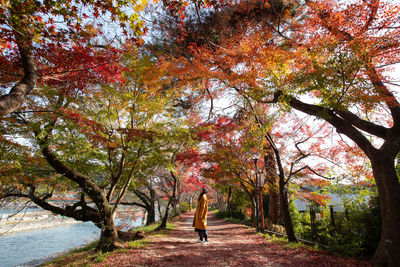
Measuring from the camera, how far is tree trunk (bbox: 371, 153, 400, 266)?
3.68 meters

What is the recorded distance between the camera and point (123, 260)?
4.71 meters

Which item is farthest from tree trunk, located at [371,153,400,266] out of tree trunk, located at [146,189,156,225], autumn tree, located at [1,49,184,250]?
tree trunk, located at [146,189,156,225]

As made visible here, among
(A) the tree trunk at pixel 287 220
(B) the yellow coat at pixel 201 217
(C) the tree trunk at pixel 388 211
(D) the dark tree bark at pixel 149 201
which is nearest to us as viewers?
(C) the tree trunk at pixel 388 211

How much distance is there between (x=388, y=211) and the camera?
12.9 ft

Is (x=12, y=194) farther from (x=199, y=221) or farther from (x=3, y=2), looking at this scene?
(x=3, y=2)

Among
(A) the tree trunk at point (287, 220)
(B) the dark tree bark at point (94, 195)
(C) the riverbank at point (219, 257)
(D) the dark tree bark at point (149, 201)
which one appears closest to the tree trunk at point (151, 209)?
(D) the dark tree bark at point (149, 201)

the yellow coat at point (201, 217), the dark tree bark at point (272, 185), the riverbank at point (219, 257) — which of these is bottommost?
the riverbank at point (219, 257)

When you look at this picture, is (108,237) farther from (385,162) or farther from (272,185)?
(272,185)

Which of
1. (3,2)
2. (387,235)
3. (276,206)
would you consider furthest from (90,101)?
(276,206)

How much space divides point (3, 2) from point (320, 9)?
8210mm

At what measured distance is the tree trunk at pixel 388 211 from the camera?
3682mm

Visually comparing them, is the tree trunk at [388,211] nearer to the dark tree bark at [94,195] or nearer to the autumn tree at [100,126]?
the autumn tree at [100,126]

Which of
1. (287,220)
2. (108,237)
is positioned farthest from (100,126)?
(287,220)

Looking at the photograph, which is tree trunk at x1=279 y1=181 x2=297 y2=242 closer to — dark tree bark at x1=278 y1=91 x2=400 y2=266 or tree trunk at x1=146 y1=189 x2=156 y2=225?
dark tree bark at x1=278 y1=91 x2=400 y2=266
